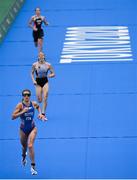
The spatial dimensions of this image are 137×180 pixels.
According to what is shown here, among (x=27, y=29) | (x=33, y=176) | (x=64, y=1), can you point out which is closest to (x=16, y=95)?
(x=33, y=176)

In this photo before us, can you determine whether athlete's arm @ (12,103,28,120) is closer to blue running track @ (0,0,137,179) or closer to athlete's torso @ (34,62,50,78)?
blue running track @ (0,0,137,179)

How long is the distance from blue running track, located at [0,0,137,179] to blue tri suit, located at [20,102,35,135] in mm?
1260

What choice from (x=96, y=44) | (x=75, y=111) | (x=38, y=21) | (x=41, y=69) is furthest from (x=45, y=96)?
(x=96, y=44)

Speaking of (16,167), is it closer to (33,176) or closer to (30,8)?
(33,176)

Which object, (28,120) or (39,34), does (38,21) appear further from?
(28,120)

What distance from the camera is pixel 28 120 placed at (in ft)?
40.9

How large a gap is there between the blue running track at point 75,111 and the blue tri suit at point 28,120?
1.26m

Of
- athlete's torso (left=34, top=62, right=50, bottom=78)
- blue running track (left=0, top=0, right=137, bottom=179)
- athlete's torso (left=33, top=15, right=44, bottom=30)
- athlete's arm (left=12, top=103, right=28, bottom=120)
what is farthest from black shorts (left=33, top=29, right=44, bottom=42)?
athlete's arm (left=12, top=103, right=28, bottom=120)

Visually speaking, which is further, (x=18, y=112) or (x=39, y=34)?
(x=39, y=34)

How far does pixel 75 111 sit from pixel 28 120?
407 centimetres

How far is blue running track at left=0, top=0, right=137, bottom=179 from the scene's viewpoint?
1366 cm

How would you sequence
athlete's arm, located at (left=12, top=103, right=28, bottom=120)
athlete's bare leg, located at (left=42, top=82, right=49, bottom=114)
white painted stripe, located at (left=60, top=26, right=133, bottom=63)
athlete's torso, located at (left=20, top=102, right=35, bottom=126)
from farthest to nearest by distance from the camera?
1. white painted stripe, located at (left=60, top=26, right=133, bottom=63)
2. athlete's bare leg, located at (left=42, top=82, right=49, bottom=114)
3. athlete's torso, located at (left=20, top=102, right=35, bottom=126)
4. athlete's arm, located at (left=12, top=103, right=28, bottom=120)

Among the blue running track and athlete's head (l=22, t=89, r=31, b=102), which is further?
the blue running track

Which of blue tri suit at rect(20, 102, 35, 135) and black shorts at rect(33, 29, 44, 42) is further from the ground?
black shorts at rect(33, 29, 44, 42)
